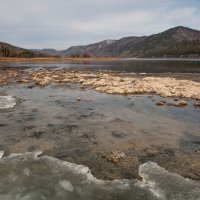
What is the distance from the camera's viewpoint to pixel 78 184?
998 cm

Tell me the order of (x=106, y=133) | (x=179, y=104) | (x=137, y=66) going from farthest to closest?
(x=137, y=66) → (x=179, y=104) → (x=106, y=133)

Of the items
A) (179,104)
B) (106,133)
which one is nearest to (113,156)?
(106,133)

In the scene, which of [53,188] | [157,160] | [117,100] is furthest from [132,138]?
[117,100]

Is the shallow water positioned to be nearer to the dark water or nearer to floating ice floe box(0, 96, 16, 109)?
floating ice floe box(0, 96, 16, 109)

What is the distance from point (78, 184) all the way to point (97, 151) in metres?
3.32

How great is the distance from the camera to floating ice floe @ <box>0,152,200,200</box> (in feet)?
30.1

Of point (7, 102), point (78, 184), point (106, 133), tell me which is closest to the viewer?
point (78, 184)

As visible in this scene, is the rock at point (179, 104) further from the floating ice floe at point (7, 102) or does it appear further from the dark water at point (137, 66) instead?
the dark water at point (137, 66)

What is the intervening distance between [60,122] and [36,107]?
18.7ft

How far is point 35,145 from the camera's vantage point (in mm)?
13891

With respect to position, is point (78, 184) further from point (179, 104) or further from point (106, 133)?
point (179, 104)

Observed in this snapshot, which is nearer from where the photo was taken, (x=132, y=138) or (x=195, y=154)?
(x=195, y=154)

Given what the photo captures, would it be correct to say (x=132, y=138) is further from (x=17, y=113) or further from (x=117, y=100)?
(x=117, y=100)

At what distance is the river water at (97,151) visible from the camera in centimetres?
959
